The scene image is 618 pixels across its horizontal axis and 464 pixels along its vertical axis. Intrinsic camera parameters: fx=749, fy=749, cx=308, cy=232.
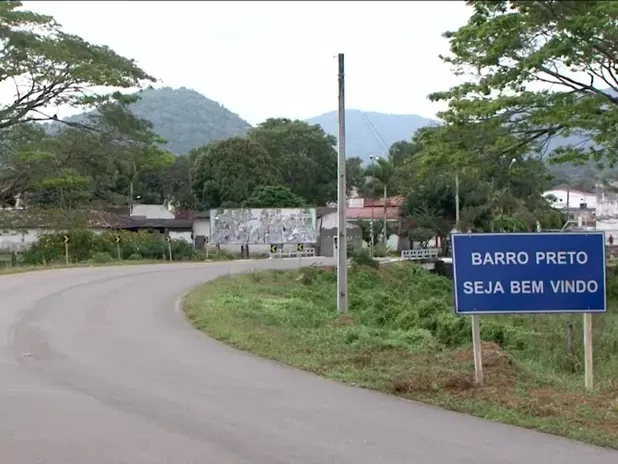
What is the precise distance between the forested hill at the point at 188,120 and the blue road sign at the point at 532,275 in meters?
136

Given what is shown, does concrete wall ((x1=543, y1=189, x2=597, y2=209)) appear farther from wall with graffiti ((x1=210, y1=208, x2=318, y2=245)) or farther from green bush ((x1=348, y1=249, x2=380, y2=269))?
green bush ((x1=348, y1=249, x2=380, y2=269))

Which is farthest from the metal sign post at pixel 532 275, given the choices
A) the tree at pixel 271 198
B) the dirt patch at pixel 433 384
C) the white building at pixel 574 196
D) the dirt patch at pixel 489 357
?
the white building at pixel 574 196

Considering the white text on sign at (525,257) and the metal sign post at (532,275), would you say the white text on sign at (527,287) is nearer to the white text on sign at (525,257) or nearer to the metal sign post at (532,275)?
the metal sign post at (532,275)

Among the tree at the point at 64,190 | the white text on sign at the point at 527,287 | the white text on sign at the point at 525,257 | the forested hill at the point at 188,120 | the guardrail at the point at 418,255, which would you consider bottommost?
the guardrail at the point at 418,255

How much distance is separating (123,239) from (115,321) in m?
30.8

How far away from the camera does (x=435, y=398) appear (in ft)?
28.8

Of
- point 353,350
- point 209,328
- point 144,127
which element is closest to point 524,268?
point 353,350

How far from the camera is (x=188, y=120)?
173m

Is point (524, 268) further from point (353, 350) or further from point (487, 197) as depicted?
point (487, 197)

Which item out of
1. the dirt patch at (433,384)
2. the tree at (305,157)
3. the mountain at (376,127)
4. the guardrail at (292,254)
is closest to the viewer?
the dirt patch at (433,384)

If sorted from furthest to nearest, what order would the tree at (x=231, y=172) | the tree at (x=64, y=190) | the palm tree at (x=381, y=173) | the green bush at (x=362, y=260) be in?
1. the palm tree at (x=381, y=173)
2. the tree at (x=231, y=172)
3. the tree at (x=64, y=190)
4. the green bush at (x=362, y=260)

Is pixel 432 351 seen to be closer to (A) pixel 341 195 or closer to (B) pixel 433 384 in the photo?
(B) pixel 433 384

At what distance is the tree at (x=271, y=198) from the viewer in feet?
209

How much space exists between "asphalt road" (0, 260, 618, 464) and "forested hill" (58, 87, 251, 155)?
133078 mm
